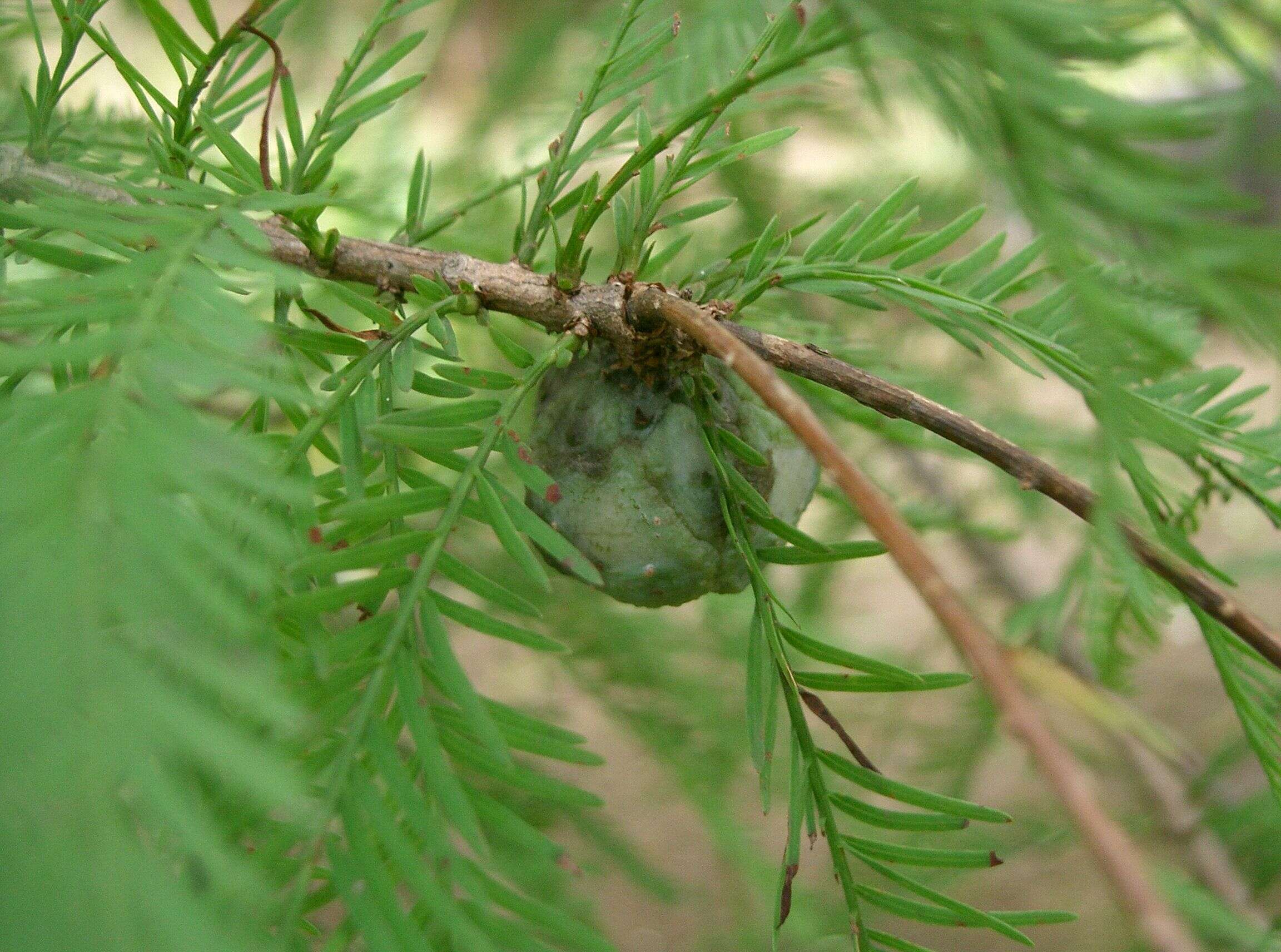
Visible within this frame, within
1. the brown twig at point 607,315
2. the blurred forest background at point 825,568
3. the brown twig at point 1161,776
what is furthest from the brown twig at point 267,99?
the brown twig at point 1161,776

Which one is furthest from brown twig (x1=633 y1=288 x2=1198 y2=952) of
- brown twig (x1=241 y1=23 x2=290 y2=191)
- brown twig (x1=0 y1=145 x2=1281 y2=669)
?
brown twig (x1=241 y1=23 x2=290 y2=191)

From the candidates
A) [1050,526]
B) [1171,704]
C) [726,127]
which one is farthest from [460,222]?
[1171,704]

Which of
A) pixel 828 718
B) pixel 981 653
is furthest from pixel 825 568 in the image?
pixel 981 653

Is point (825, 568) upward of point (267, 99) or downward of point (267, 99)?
downward

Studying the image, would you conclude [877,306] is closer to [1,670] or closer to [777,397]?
[777,397]

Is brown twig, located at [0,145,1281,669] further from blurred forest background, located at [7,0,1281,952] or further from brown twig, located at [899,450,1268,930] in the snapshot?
brown twig, located at [899,450,1268,930]

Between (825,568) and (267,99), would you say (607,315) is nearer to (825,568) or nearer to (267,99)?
(267,99)
